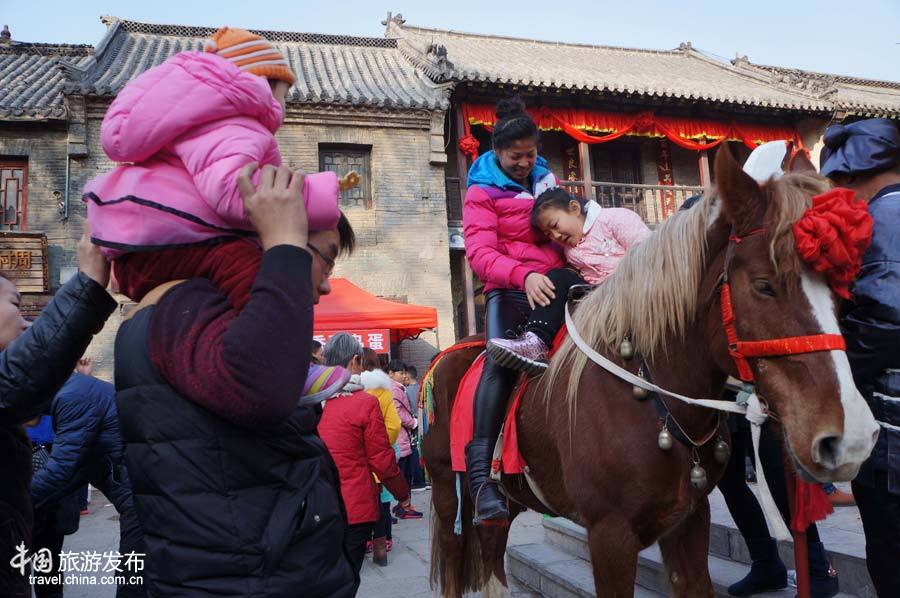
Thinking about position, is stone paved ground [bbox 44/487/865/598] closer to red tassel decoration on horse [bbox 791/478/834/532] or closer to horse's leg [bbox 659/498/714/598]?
red tassel decoration on horse [bbox 791/478/834/532]

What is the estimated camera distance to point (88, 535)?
7.38m

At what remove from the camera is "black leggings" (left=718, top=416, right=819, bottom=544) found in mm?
3264

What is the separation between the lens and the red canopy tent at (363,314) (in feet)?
35.1

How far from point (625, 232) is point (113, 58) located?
15293 millimetres

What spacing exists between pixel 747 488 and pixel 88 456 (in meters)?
4.03

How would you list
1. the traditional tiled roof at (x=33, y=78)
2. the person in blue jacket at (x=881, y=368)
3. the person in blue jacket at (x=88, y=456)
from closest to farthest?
the person in blue jacket at (x=881, y=368) < the person in blue jacket at (x=88, y=456) < the traditional tiled roof at (x=33, y=78)

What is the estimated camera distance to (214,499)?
116 cm

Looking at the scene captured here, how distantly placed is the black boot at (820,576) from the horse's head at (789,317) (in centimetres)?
159

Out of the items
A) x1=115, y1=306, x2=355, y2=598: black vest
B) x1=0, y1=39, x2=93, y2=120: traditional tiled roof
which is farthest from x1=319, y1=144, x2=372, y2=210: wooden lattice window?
x1=115, y1=306, x2=355, y2=598: black vest

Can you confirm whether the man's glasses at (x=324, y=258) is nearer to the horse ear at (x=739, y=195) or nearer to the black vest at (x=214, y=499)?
the black vest at (x=214, y=499)

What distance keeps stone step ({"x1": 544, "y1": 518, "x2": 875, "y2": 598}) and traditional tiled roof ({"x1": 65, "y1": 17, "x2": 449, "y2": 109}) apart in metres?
10.6

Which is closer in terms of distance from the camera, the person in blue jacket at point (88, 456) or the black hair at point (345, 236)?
the black hair at point (345, 236)

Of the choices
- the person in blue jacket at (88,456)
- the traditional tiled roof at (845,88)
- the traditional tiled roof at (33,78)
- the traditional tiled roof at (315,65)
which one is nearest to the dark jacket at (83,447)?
the person in blue jacket at (88,456)

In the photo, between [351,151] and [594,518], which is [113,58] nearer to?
[351,151]
